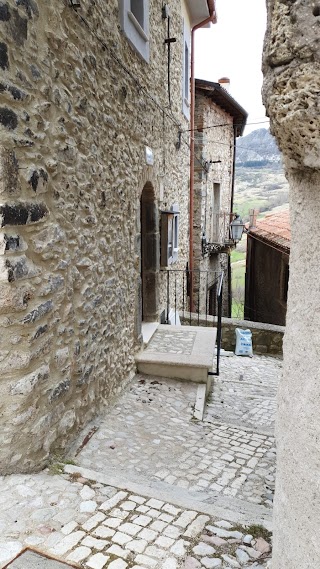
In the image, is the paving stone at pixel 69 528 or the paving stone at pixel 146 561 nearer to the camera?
the paving stone at pixel 146 561

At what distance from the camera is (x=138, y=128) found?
495cm

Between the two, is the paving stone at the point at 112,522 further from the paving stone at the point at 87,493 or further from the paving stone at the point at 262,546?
the paving stone at the point at 262,546

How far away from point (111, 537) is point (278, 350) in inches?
276

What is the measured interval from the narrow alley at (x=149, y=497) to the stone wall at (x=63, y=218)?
9.9 inches

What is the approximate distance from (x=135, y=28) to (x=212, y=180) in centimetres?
733

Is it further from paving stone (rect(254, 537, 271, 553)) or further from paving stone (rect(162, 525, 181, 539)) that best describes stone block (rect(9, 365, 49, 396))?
paving stone (rect(254, 537, 271, 553))

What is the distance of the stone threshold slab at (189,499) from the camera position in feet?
7.56

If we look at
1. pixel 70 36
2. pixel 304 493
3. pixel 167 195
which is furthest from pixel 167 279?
pixel 304 493

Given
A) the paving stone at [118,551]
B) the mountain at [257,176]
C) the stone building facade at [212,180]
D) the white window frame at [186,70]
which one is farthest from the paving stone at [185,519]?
the mountain at [257,176]

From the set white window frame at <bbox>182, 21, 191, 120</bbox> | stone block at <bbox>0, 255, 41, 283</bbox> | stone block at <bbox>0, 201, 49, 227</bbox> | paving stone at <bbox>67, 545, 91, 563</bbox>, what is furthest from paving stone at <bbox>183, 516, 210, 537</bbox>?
white window frame at <bbox>182, 21, 191, 120</bbox>

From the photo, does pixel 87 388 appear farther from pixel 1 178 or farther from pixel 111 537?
pixel 1 178

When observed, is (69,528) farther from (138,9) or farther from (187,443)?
(138,9)

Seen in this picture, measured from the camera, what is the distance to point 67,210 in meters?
2.99

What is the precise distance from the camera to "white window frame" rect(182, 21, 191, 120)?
25.9ft
